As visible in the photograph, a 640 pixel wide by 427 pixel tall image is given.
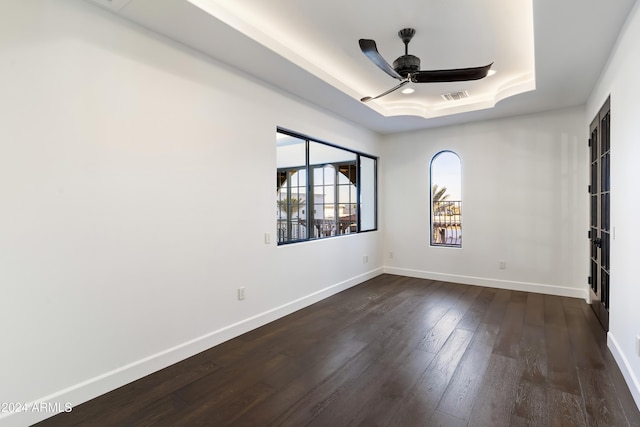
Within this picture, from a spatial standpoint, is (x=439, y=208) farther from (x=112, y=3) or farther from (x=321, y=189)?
(x=112, y=3)

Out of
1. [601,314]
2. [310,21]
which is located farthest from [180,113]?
[601,314]


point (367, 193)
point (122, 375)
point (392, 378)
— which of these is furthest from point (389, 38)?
point (122, 375)

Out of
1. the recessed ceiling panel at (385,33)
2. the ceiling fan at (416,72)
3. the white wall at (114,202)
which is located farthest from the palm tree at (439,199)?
the white wall at (114,202)

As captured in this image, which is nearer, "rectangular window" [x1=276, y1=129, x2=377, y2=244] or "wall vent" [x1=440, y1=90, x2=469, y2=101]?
"rectangular window" [x1=276, y1=129, x2=377, y2=244]

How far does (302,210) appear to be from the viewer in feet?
15.3

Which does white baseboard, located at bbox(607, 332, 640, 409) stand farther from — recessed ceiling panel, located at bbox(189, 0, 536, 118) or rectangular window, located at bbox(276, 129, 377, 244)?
rectangular window, located at bbox(276, 129, 377, 244)

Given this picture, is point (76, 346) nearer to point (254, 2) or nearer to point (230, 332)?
point (230, 332)

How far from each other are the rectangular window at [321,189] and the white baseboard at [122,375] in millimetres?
996

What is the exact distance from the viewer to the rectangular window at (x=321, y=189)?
4.15m

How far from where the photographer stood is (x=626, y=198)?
2.32 meters

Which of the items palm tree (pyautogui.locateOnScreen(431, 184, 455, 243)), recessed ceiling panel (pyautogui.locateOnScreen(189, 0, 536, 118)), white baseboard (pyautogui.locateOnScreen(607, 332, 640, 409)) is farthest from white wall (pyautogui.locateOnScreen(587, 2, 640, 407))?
palm tree (pyautogui.locateOnScreen(431, 184, 455, 243))

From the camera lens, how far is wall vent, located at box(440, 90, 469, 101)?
4.29 meters

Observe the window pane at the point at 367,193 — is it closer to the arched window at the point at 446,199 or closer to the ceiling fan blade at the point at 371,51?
the arched window at the point at 446,199

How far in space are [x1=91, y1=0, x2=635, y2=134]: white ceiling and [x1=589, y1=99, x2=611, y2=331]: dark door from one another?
1.85ft
